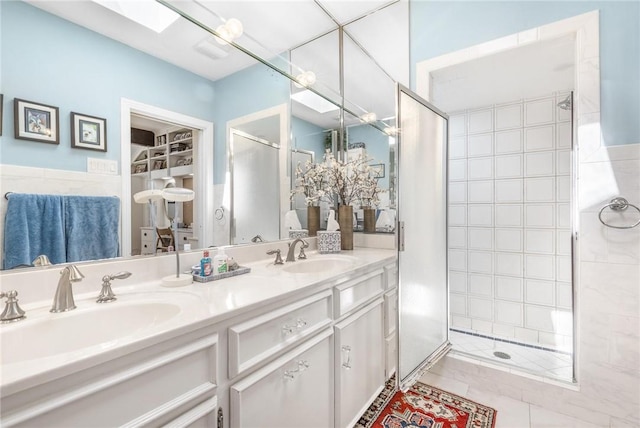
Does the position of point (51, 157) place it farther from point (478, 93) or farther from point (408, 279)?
point (478, 93)

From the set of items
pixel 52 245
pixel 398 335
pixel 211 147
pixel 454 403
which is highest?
pixel 211 147

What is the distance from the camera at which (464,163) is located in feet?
9.66

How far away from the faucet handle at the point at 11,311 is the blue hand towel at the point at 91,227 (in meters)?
0.22

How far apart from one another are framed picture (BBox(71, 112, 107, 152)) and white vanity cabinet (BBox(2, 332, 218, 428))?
79 cm

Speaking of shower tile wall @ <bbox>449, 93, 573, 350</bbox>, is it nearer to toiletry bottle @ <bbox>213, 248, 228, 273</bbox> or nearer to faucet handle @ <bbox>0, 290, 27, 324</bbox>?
toiletry bottle @ <bbox>213, 248, 228, 273</bbox>

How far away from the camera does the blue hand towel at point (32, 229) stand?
2.87 feet

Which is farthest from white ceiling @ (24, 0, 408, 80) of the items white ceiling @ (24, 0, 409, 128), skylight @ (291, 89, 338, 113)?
skylight @ (291, 89, 338, 113)

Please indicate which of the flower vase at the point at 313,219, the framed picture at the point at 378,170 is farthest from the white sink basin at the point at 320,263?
the framed picture at the point at 378,170

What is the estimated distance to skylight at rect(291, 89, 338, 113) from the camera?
6.61 ft

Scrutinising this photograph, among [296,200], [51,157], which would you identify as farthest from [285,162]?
[51,157]

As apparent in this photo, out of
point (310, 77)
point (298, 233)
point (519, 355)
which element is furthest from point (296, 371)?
point (519, 355)

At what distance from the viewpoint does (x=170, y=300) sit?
93 cm

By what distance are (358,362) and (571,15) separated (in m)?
2.24

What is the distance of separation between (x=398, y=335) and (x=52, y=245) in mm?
1561
